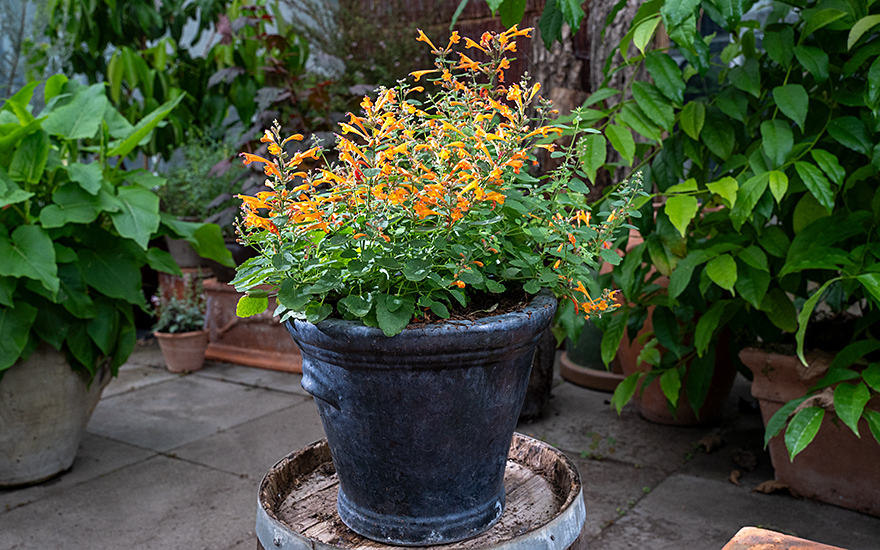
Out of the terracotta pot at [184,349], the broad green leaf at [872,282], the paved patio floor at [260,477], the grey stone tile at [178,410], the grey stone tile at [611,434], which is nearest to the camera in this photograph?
the broad green leaf at [872,282]

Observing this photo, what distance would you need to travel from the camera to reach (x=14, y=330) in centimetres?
214

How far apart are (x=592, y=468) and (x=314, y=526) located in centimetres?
164

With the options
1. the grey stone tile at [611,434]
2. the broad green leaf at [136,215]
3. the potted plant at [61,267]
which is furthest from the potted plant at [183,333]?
the grey stone tile at [611,434]

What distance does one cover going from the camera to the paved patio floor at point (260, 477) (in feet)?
6.70

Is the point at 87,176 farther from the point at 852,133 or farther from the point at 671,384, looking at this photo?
the point at 852,133

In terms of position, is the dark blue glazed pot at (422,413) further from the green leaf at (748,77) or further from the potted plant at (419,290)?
the green leaf at (748,77)

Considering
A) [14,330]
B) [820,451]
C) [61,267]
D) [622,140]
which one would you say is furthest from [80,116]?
[820,451]

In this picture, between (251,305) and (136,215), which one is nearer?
(251,305)

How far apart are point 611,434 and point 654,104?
4.93 feet

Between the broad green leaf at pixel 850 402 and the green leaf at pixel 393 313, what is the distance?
115 cm

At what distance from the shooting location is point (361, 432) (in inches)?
35.9

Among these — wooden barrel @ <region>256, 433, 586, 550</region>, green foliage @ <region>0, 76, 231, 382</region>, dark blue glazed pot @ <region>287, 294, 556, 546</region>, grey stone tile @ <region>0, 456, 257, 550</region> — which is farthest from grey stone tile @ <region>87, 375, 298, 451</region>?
dark blue glazed pot @ <region>287, 294, 556, 546</region>

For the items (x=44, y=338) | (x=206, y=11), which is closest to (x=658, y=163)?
(x=44, y=338)

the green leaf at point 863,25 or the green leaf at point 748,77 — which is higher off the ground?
the green leaf at point 863,25
